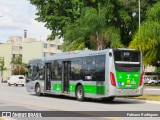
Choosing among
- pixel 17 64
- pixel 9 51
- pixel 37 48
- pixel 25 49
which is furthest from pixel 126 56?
pixel 9 51

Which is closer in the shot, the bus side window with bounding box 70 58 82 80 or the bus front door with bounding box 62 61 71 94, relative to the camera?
the bus side window with bounding box 70 58 82 80

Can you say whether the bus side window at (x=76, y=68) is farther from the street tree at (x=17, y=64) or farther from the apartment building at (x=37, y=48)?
the apartment building at (x=37, y=48)


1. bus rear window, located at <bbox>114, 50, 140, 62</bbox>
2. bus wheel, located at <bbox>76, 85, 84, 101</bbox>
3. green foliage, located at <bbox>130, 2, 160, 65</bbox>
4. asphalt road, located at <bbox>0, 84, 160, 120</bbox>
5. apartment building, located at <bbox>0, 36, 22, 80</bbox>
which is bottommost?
asphalt road, located at <bbox>0, 84, 160, 120</bbox>

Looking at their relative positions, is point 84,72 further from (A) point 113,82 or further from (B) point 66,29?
(B) point 66,29

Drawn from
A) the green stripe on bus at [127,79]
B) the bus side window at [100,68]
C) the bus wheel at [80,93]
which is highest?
the bus side window at [100,68]

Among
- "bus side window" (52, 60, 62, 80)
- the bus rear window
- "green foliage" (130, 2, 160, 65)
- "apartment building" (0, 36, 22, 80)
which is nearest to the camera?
the bus rear window

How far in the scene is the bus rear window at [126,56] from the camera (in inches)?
898

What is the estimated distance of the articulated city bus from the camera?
22.5m

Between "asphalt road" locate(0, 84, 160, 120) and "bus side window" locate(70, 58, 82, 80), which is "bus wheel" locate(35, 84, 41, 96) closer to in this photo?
"bus side window" locate(70, 58, 82, 80)

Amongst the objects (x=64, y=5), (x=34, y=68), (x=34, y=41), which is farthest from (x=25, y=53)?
(x=34, y=68)

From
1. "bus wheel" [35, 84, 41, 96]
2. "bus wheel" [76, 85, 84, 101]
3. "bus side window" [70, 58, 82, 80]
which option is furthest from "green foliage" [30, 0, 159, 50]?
"bus wheel" [76, 85, 84, 101]

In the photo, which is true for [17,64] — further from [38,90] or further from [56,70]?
[56,70]

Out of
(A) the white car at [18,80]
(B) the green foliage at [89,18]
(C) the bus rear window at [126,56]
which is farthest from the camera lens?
(A) the white car at [18,80]

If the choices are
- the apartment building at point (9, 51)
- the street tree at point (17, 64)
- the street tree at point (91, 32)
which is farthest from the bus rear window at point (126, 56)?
the apartment building at point (9, 51)
